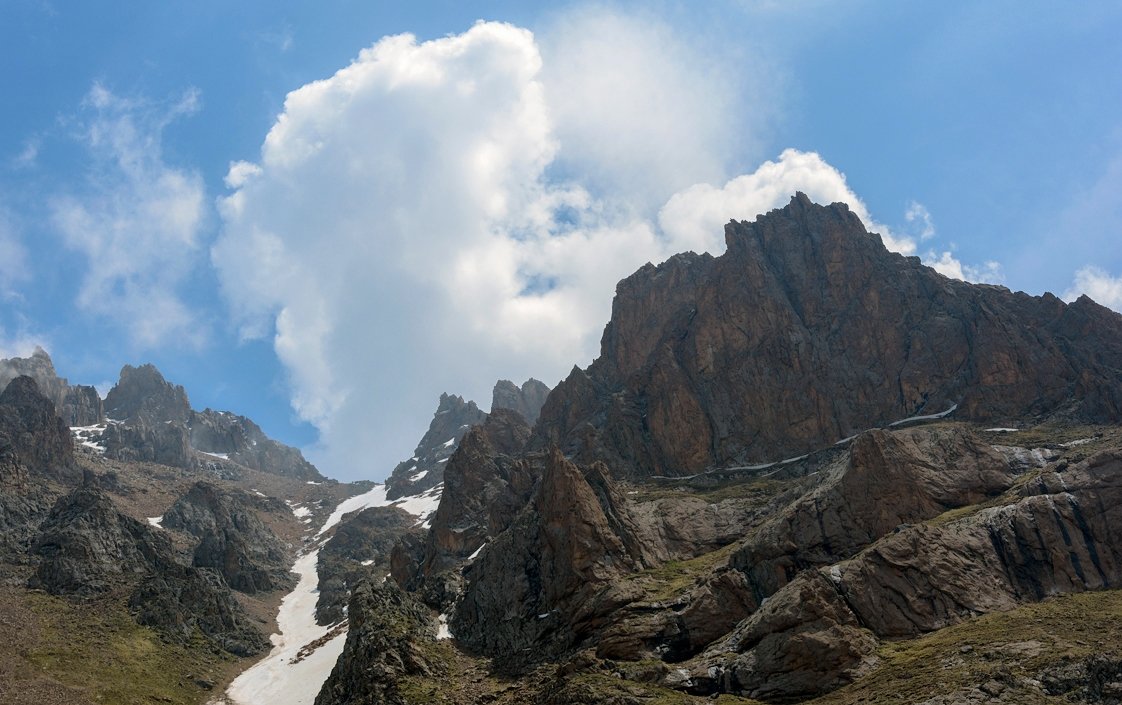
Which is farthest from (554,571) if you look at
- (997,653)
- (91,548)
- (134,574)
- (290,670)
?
(91,548)

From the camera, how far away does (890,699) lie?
186 feet

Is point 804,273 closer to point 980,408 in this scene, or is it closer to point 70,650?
point 980,408

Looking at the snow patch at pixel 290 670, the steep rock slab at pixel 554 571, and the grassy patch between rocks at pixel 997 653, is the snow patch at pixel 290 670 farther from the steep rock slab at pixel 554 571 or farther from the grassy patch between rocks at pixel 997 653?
the grassy patch between rocks at pixel 997 653

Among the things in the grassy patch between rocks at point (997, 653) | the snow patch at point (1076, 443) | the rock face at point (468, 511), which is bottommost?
the grassy patch between rocks at point (997, 653)

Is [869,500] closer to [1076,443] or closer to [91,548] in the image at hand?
[1076,443]

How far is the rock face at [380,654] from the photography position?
80312mm

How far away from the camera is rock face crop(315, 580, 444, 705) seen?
80.3m

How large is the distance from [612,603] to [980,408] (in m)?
88.5

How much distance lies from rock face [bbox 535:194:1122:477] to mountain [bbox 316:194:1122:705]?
0.48 metres

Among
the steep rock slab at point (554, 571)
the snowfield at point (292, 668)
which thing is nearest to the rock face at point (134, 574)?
the snowfield at point (292, 668)

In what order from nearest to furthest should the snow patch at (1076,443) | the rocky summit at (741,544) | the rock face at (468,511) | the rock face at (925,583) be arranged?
the rock face at (925,583) → the rocky summit at (741,544) → the snow patch at (1076,443) → the rock face at (468,511)

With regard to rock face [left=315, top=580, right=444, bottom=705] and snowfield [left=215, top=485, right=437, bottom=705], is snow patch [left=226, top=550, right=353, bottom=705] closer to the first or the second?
snowfield [left=215, top=485, right=437, bottom=705]

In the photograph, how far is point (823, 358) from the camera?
534 feet

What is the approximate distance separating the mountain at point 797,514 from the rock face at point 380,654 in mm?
440
